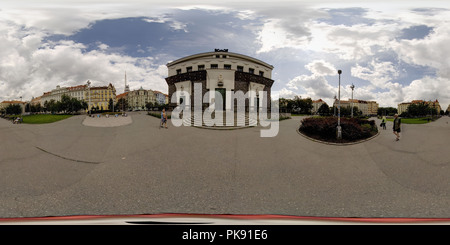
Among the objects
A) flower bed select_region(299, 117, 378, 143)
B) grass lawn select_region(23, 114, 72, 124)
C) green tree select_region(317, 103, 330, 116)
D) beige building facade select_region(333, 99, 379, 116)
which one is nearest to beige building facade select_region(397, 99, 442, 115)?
beige building facade select_region(333, 99, 379, 116)

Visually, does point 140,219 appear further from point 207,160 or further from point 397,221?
point 397,221

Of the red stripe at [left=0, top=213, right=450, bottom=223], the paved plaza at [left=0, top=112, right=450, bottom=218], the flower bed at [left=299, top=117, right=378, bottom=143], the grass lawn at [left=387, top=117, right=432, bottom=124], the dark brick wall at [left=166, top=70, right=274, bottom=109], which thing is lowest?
the red stripe at [left=0, top=213, right=450, bottom=223]

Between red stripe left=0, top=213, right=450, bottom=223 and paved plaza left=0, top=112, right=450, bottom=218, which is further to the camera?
paved plaza left=0, top=112, right=450, bottom=218

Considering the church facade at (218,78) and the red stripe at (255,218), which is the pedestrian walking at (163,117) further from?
the red stripe at (255,218)

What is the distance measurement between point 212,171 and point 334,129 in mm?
1937

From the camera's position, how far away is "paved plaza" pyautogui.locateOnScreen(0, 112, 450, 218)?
177 cm

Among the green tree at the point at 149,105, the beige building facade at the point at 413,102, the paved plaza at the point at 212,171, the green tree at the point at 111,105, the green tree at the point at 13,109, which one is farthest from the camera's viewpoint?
the beige building facade at the point at 413,102

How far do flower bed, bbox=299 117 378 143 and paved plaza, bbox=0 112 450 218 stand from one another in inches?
→ 4.7

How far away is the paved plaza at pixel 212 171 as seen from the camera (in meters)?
1.77

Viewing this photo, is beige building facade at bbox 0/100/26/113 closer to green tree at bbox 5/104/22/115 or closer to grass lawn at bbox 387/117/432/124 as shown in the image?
green tree at bbox 5/104/22/115

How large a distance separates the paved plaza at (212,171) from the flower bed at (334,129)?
0.12 m

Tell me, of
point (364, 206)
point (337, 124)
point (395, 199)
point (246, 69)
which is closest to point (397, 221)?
point (364, 206)

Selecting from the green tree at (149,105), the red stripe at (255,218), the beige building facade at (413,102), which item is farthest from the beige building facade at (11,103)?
the beige building facade at (413,102)

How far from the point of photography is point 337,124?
2.35 m
